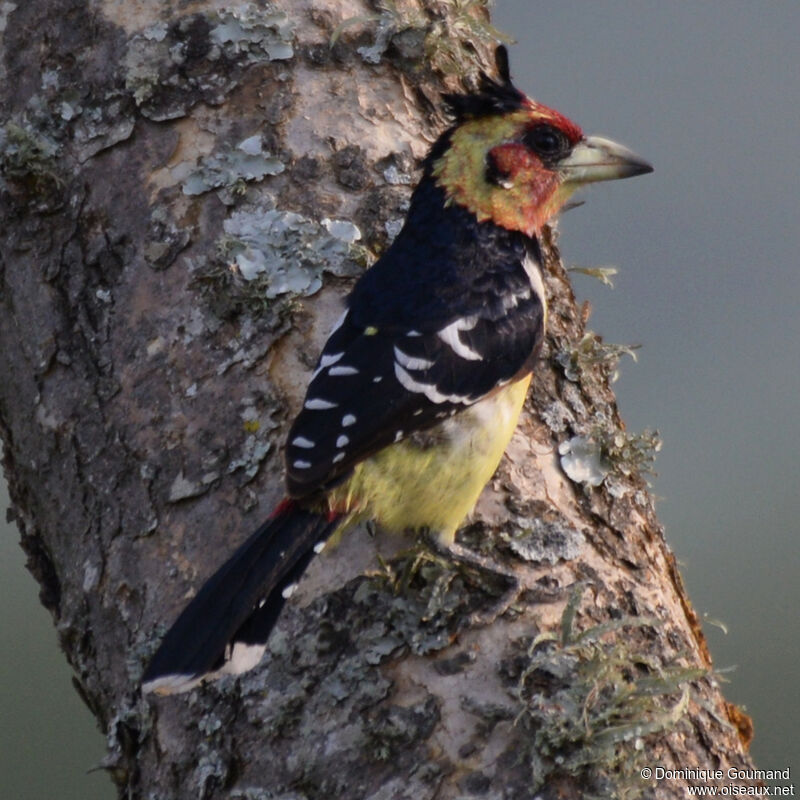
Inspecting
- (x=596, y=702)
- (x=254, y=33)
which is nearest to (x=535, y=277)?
(x=254, y=33)

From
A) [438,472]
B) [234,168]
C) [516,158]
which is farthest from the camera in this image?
[516,158]

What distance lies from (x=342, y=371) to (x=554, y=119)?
41.1 inches

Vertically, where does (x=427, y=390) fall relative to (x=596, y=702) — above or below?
above

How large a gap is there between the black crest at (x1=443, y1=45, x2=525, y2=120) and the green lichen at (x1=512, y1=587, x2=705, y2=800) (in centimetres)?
124

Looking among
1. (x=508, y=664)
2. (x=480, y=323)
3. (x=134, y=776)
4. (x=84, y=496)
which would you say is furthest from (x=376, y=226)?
(x=134, y=776)

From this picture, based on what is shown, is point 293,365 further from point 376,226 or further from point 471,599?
point 471,599

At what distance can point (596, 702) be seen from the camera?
214 cm

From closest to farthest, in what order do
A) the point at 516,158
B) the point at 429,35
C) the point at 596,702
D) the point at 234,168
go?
the point at 596,702
the point at 234,168
the point at 429,35
the point at 516,158

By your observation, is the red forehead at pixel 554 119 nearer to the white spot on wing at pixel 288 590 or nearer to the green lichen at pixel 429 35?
the green lichen at pixel 429 35

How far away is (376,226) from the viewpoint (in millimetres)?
2803

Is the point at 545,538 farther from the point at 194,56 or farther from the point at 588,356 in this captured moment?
the point at 194,56

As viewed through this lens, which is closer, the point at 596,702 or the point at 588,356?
the point at 596,702

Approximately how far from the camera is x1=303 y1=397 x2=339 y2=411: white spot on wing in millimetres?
A: 2409

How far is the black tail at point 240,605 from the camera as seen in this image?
2176 mm
